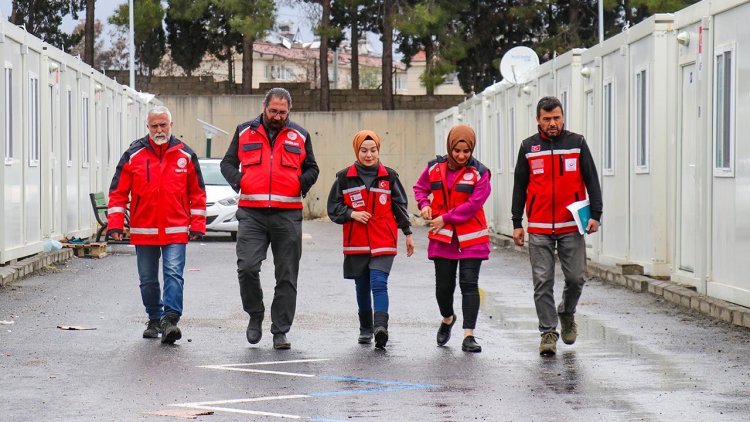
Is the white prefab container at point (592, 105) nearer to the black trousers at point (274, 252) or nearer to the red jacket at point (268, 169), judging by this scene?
the black trousers at point (274, 252)

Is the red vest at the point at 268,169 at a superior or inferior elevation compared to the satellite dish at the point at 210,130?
inferior

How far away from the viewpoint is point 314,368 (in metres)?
9.70

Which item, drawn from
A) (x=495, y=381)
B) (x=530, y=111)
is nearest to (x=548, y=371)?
(x=495, y=381)

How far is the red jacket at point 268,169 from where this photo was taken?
1084cm

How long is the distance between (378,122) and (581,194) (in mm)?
35601

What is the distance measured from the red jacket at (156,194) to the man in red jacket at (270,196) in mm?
548

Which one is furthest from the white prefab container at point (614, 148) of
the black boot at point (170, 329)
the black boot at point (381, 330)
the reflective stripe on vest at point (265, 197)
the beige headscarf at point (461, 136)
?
the black boot at point (170, 329)

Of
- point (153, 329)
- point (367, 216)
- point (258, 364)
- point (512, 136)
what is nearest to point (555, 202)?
point (367, 216)

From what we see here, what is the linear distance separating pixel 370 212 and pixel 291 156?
0.71m

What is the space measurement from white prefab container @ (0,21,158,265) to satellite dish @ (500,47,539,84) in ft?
23.5

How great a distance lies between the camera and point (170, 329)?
11.0 metres

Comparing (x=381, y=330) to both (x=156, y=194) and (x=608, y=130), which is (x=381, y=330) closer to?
(x=156, y=194)

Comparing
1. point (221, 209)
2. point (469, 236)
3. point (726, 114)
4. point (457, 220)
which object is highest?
point (726, 114)

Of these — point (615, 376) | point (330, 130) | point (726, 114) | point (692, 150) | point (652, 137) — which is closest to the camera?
point (615, 376)
